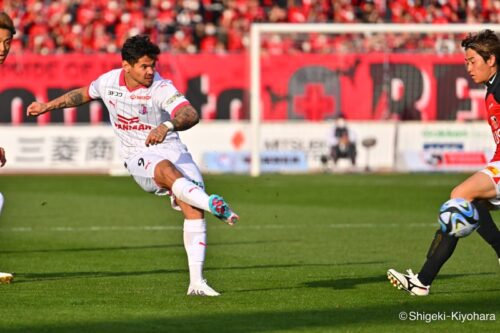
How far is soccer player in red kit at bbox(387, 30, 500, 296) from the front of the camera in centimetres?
969

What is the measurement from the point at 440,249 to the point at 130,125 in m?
2.96

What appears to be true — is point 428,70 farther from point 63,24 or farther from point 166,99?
point 166,99

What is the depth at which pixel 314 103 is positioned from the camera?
33.1 meters

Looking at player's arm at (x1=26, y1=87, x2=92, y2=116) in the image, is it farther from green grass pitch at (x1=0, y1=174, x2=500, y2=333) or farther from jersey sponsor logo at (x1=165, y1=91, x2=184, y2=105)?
green grass pitch at (x1=0, y1=174, x2=500, y2=333)

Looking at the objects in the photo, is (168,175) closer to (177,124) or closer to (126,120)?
(177,124)

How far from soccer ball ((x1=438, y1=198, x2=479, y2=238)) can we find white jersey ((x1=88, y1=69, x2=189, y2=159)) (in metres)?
2.58

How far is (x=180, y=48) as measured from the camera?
35375 millimetres

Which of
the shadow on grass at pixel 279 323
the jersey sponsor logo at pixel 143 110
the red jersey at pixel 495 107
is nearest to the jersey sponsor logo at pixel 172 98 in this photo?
Answer: the jersey sponsor logo at pixel 143 110

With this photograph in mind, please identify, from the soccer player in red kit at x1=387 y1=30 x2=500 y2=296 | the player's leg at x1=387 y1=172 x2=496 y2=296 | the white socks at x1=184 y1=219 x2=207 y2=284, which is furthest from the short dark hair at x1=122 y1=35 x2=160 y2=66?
the player's leg at x1=387 y1=172 x2=496 y2=296

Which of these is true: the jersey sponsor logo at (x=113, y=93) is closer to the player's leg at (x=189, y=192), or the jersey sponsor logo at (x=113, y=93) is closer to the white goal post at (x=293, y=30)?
the player's leg at (x=189, y=192)

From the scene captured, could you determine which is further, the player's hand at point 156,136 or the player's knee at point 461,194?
the player's hand at point 156,136

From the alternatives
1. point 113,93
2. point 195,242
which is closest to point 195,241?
point 195,242

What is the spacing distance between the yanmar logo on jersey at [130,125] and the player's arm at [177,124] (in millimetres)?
597

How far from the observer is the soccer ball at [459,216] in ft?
30.9
